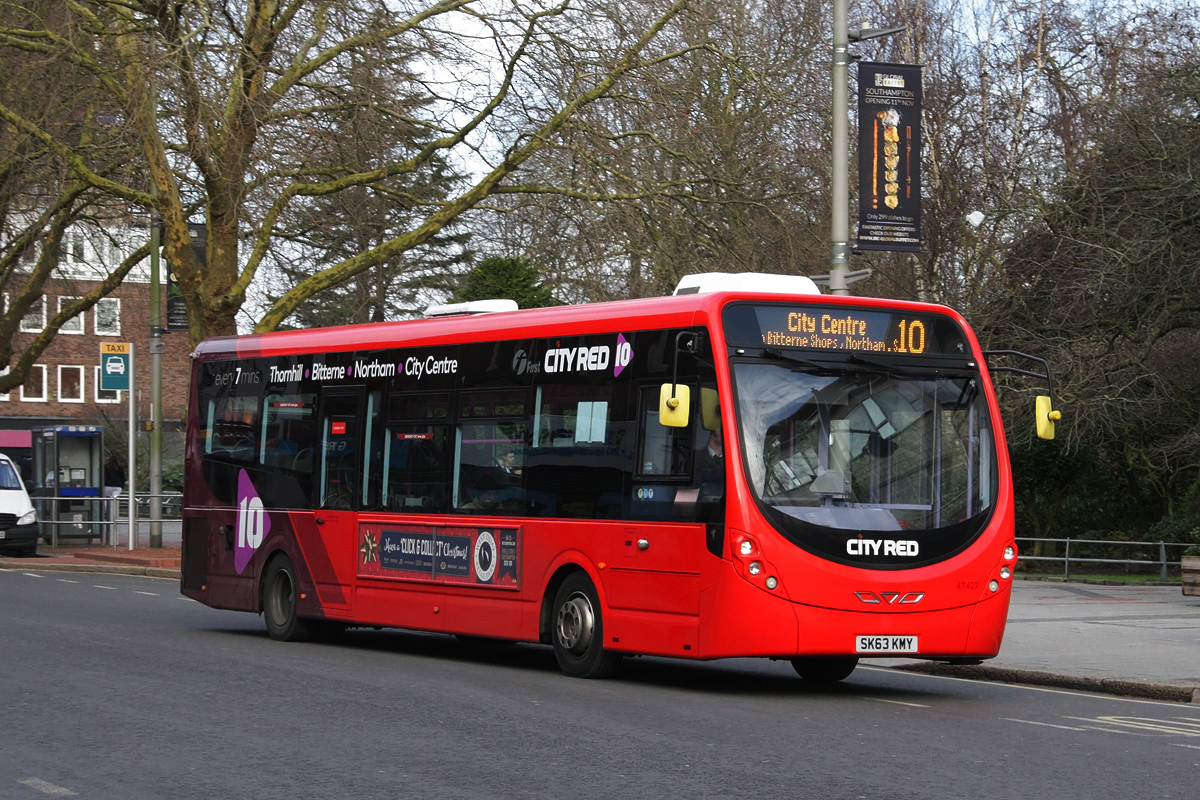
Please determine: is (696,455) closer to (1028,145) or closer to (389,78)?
(389,78)

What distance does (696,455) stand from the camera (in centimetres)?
1260

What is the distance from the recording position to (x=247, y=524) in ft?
59.4

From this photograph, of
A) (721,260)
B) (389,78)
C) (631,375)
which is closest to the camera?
(631,375)

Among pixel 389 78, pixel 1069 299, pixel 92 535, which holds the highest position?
pixel 389 78

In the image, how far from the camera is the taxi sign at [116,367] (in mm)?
32625

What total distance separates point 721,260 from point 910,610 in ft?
49.3

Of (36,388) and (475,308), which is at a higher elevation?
(36,388)

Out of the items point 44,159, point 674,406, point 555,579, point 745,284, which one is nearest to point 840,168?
point 745,284

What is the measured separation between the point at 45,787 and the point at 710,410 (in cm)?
587

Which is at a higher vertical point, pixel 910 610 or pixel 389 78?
pixel 389 78

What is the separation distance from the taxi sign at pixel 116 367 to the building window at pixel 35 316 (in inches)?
401

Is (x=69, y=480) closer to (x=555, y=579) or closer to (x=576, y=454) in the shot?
(x=555, y=579)

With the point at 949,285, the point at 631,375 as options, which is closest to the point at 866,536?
the point at 631,375

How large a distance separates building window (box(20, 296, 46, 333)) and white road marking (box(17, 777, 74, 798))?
116ft
